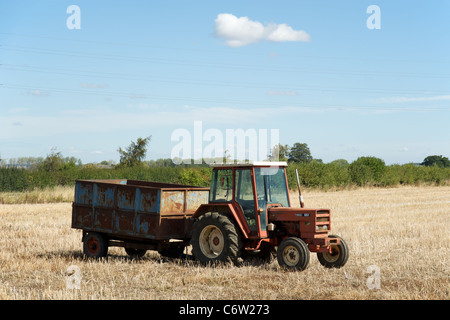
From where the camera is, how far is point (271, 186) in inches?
440

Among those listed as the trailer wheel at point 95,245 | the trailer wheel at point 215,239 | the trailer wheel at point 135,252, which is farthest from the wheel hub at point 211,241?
the trailer wheel at point 95,245

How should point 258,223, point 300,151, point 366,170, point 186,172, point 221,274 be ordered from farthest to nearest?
point 300,151 < point 366,170 < point 186,172 < point 258,223 < point 221,274

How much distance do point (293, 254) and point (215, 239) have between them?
5.28ft

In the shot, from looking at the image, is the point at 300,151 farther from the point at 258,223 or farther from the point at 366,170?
the point at 258,223

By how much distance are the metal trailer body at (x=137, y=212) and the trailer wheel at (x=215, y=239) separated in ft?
2.00

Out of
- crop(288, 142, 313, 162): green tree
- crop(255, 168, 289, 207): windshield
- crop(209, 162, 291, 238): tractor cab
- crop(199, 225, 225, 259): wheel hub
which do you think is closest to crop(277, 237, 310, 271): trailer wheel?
crop(209, 162, 291, 238): tractor cab

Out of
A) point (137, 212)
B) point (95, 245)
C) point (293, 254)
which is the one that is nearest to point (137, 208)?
point (137, 212)

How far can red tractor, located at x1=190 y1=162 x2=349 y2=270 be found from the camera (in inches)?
420

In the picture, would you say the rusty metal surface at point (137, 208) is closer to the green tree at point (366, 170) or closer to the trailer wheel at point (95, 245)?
the trailer wheel at point (95, 245)

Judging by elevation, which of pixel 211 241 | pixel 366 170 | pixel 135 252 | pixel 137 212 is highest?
pixel 366 170

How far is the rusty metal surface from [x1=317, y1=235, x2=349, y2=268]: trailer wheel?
2818 mm

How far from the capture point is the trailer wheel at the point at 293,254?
1027 cm
